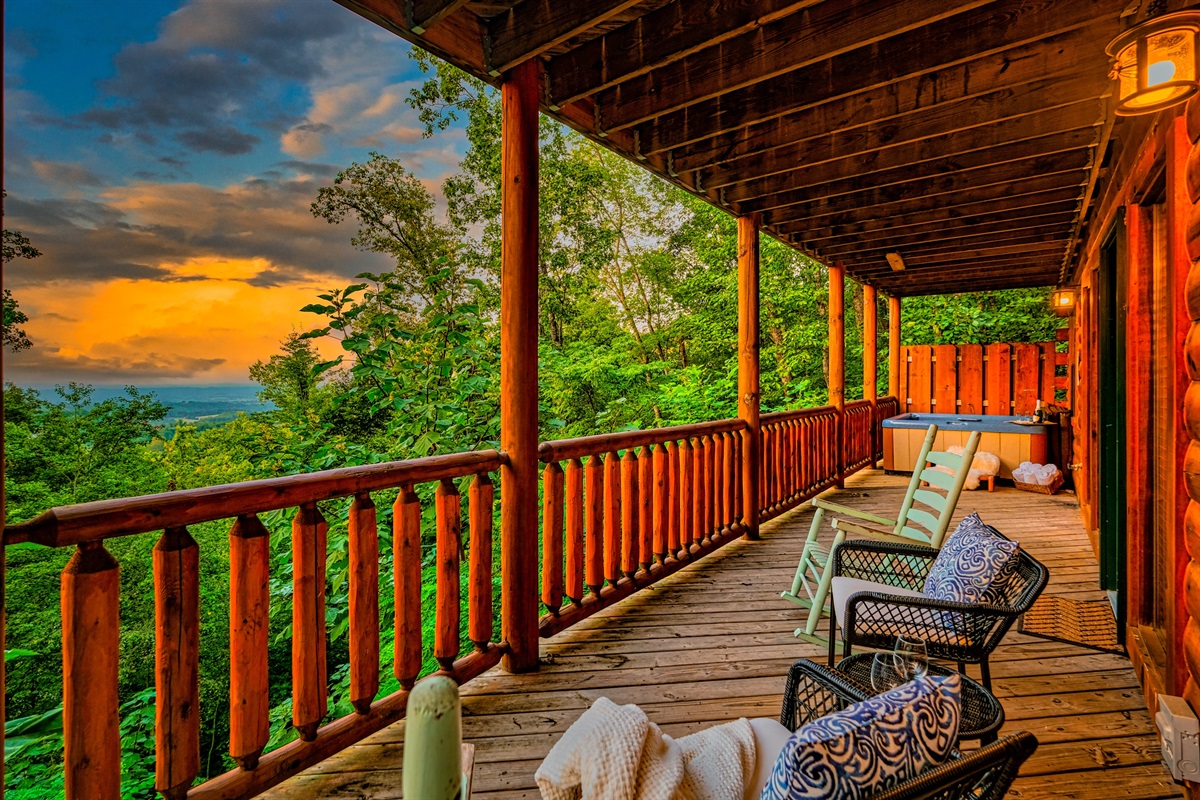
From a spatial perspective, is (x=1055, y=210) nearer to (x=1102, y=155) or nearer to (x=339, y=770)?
(x=1102, y=155)

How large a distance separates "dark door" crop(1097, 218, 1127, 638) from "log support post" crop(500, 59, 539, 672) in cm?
304

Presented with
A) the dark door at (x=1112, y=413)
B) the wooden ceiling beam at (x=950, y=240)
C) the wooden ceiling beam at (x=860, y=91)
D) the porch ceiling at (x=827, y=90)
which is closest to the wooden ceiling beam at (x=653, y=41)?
the porch ceiling at (x=827, y=90)

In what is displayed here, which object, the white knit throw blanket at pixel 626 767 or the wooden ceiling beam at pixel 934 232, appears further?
the wooden ceiling beam at pixel 934 232

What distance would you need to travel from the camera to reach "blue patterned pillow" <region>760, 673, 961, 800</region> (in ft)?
Result: 3.04

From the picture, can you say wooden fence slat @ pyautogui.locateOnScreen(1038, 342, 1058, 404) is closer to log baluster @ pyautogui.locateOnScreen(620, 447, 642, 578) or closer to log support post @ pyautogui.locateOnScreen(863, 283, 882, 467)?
log support post @ pyautogui.locateOnScreen(863, 283, 882, 467)

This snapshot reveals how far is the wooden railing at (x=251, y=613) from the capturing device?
1454mm

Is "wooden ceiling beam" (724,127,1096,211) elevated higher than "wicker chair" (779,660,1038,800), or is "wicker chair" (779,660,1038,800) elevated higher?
"wooden ceiling beam" (724,127,1096,211)

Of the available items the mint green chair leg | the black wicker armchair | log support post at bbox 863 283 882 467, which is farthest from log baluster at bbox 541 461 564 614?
log support post at bbox 863 283 882 467

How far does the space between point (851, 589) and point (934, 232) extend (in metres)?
4.73

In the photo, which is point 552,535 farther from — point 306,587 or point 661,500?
point 306,587

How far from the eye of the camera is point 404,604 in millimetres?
2270

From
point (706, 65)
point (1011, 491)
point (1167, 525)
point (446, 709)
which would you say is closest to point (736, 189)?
point (706, 65)

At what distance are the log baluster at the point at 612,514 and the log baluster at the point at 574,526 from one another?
28 centimetres

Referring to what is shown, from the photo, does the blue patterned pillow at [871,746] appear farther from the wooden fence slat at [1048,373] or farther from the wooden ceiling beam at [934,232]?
the wooden fence slat at [1048,373]
